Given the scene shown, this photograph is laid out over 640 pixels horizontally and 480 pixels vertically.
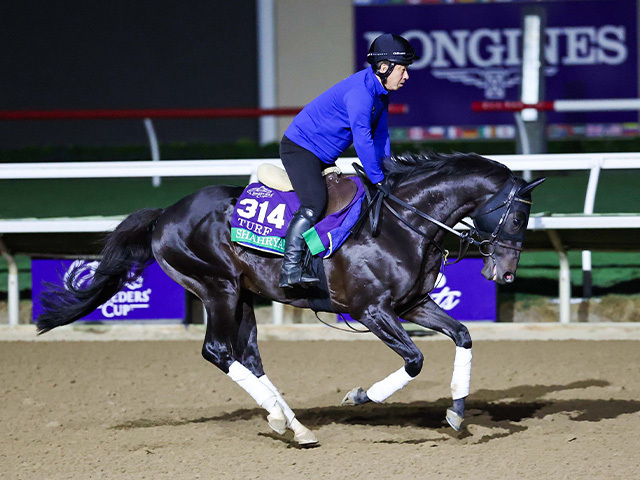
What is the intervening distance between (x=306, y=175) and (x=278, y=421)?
118 centimetres

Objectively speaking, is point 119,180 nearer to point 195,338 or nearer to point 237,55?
point 237,55

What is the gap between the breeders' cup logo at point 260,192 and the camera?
4.68m

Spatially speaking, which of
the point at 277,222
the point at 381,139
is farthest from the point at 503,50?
the point at 277,222

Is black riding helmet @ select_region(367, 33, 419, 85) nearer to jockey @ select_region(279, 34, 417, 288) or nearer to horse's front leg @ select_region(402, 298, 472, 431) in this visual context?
jockey @ select_region(279, 34, 417, 288)

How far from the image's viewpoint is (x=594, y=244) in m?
6.71

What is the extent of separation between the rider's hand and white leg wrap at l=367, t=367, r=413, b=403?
32.5 inches

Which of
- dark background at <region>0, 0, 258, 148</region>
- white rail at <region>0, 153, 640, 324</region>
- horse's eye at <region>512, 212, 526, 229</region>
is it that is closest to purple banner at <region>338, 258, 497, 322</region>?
white rail at <region>0, 153, 640, 324</region>

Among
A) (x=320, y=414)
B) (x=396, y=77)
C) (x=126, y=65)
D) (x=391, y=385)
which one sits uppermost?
(x=126, y=65)

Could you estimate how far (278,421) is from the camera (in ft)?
14.9

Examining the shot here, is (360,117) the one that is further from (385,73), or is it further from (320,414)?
(320,414)

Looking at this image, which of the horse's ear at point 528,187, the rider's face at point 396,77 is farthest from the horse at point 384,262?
the rider's face at point 396,77

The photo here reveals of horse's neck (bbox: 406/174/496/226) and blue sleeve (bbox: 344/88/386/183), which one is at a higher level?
blue sleeve (bbox: 344/88/386/183)

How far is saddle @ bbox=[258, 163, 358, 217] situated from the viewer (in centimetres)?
452

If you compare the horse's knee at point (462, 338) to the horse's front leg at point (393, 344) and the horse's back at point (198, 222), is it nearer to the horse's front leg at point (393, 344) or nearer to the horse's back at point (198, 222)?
the horse's front leg at point (393, 344)
